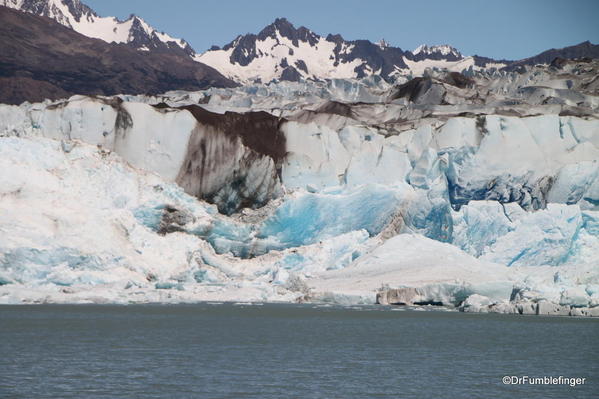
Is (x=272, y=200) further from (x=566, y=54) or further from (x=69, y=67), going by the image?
(x=566, y=54)

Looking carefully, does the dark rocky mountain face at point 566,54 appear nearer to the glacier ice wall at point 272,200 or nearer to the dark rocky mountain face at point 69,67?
the dark rocky mountain face at point 69,67

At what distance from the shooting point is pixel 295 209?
58438 millimetres

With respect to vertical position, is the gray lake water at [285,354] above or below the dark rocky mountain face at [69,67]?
Answer: below

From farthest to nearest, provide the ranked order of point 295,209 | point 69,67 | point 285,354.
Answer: point 69,67 → point 295,209 → point 285,354

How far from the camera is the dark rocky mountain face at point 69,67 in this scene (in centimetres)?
12988

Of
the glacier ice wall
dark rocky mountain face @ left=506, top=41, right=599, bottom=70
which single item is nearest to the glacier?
the glacier ice wall

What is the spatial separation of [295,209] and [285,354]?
102ft

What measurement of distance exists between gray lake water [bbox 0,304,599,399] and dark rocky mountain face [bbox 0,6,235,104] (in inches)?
3632

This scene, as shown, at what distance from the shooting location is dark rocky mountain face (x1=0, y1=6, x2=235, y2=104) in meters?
130

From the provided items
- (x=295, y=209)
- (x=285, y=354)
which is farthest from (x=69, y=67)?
(x=285, y=354)

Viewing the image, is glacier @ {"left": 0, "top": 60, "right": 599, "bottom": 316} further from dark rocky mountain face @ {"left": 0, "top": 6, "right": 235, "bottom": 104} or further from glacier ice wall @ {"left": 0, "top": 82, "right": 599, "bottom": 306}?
dark rocky mountain face @ {"left": 0, "top": 6, "right": 235, "bottom": 104}

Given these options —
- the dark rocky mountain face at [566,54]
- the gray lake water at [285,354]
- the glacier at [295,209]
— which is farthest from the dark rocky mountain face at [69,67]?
the gray lake water at [285,354]

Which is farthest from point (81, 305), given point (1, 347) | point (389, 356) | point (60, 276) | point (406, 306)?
point (389, 356)

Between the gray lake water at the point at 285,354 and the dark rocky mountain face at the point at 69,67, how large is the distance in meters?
92.2
